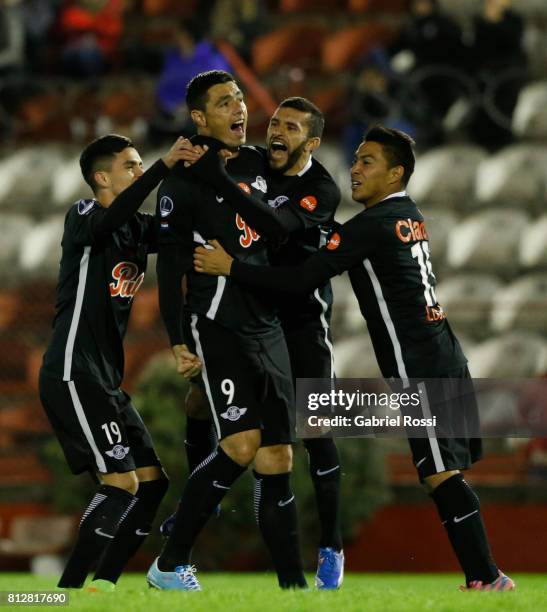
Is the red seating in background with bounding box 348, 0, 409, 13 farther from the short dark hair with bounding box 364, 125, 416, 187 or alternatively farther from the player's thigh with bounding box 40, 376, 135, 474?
the player's thigh with bounding box 40, 376, 135, 474

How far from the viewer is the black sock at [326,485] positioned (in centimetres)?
657

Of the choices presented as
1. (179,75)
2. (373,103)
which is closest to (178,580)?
(373,103)

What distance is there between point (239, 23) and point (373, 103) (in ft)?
7.65

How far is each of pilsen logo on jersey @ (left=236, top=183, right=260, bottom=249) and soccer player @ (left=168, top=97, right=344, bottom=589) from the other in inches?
8.8

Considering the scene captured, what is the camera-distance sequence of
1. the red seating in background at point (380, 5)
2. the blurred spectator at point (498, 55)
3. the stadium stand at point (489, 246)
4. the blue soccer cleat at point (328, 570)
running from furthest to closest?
the red seating in background at point (380, 5)
the blurred spectator at point (498, 55)
the stadium stand at point (489, 246)
the blue soccer cleat at point (328, 570)

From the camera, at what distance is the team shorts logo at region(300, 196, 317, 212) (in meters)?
6.46

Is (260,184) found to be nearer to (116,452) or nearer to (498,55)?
(116,452)

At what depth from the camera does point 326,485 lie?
6.58m

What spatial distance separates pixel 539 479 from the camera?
10.3 metres

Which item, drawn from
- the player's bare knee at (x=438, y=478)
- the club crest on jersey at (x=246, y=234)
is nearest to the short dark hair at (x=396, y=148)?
the club crest on jersey at (x=246, y=234)

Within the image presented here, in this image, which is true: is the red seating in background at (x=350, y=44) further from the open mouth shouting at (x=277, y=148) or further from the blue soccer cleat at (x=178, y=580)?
the blue soccer cleat at (x=178, y=580)

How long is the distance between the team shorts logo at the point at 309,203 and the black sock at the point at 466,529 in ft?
4.57

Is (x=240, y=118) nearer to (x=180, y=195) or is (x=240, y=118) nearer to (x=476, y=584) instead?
(x=180, y=195)

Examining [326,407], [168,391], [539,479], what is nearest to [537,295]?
[539,479]
